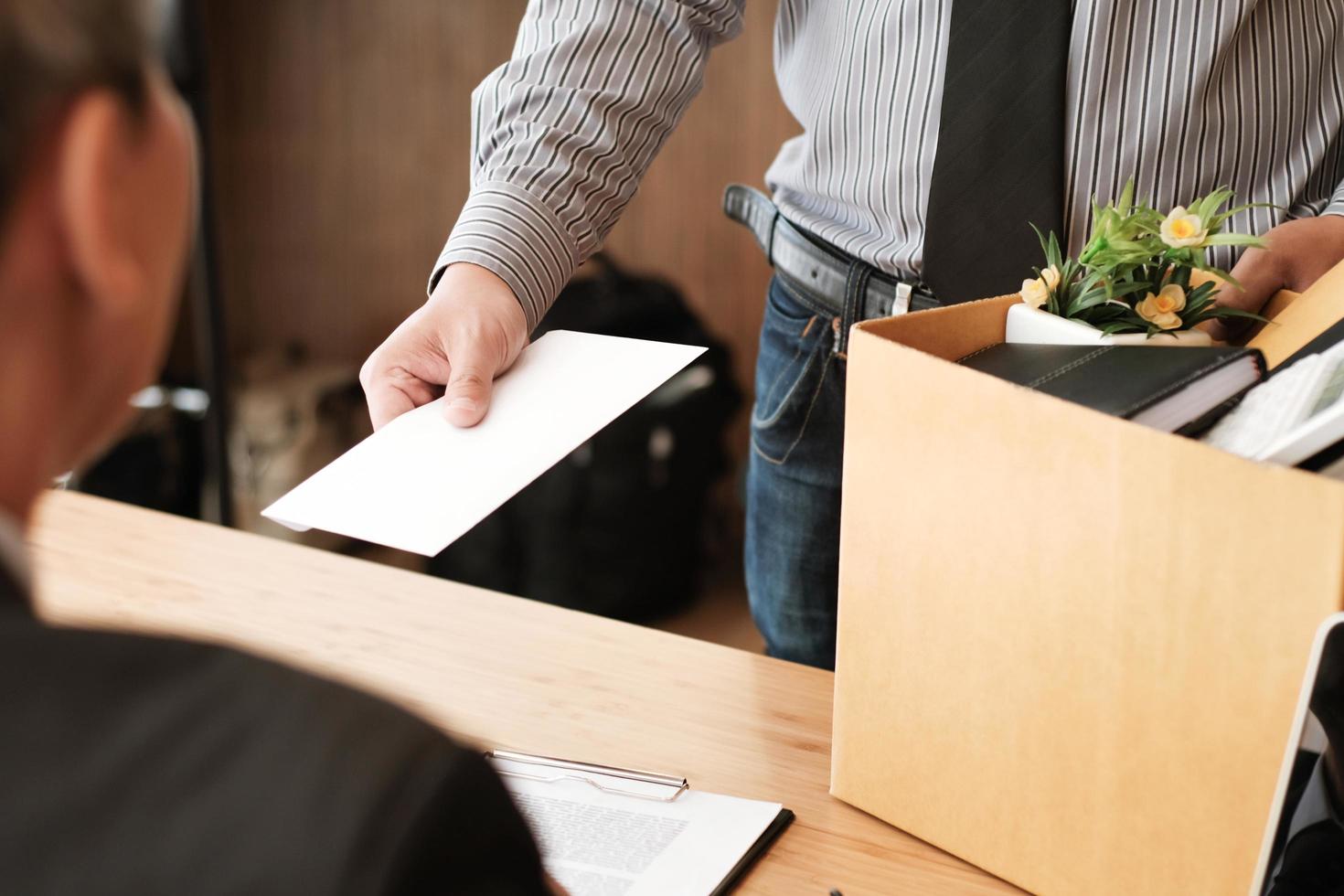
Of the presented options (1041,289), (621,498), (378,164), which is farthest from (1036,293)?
(378,164)

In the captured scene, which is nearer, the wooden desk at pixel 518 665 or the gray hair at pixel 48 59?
the gray hair at pixel 48 59

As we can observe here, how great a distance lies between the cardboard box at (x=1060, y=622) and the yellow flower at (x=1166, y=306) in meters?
0.08

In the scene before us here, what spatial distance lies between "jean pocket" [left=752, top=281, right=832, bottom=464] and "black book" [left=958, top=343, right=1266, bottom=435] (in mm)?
507

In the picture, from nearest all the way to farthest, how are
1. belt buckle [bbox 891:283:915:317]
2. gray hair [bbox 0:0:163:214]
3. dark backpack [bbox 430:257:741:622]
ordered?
1. gray hair [bbox 0:0:163:214]
2. belt buckle [bbox 891:283:915:317]
3. dark backpack [bbox 430:257:741:622]

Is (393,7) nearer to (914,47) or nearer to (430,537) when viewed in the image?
(914,47)

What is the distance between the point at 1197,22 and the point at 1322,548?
0.61m

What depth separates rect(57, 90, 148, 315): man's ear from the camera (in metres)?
0.30

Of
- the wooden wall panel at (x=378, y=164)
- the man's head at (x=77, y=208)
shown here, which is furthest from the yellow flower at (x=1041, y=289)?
the wooden wall panel at (x=378, y=164)

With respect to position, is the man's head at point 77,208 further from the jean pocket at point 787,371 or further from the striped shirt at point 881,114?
the jean pocket at point 787,371

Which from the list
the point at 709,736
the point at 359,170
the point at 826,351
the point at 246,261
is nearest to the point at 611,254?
the point at 359,170

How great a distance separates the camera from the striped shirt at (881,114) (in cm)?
100

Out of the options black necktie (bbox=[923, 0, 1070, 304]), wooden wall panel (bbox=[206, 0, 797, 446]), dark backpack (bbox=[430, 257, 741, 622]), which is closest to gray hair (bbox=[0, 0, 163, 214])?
black necktie (bbox=[923, 0, 1070, 304])

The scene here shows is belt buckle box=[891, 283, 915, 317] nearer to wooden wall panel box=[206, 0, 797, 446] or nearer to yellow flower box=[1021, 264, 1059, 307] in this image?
yellow flower box=[1021, 264, 1059, 307]

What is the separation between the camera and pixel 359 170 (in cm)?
290
